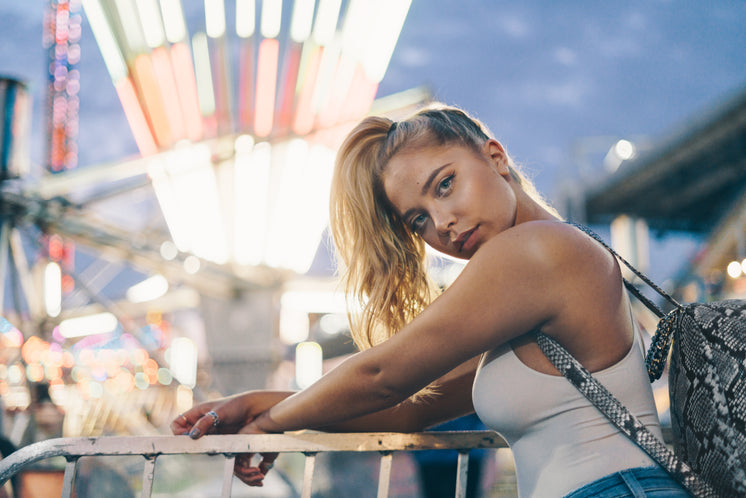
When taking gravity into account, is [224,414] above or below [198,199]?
below

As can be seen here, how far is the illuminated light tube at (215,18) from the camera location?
30.8 ft

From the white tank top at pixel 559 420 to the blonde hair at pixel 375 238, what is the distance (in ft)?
1.93

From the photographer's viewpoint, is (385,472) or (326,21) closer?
(385,472)

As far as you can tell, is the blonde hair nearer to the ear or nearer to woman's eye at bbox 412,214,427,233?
the ear

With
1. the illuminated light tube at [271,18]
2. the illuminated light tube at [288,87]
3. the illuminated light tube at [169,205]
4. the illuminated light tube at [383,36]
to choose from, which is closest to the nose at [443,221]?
the illuminated light tube at [271,18]

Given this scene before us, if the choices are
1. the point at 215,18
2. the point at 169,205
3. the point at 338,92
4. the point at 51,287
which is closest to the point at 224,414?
the point at 215,18

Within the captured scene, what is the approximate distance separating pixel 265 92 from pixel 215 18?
144 cm

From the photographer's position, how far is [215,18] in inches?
379

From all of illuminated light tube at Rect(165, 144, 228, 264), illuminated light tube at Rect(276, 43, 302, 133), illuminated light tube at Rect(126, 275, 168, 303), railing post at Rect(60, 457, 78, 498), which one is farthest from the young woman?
illuminated light tube at Rect(126, 275, 168, 303)

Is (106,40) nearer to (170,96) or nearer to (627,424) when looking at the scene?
(170,96)

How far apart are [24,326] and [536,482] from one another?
906cm

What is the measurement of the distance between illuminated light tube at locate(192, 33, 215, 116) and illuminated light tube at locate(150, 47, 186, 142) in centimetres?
41

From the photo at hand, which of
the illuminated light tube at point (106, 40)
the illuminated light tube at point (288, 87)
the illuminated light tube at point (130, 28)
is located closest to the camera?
the illuminated light tube at point (106, 40)

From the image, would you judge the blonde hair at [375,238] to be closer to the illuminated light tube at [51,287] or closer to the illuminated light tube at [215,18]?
the illuminated light tube at [51,287]
